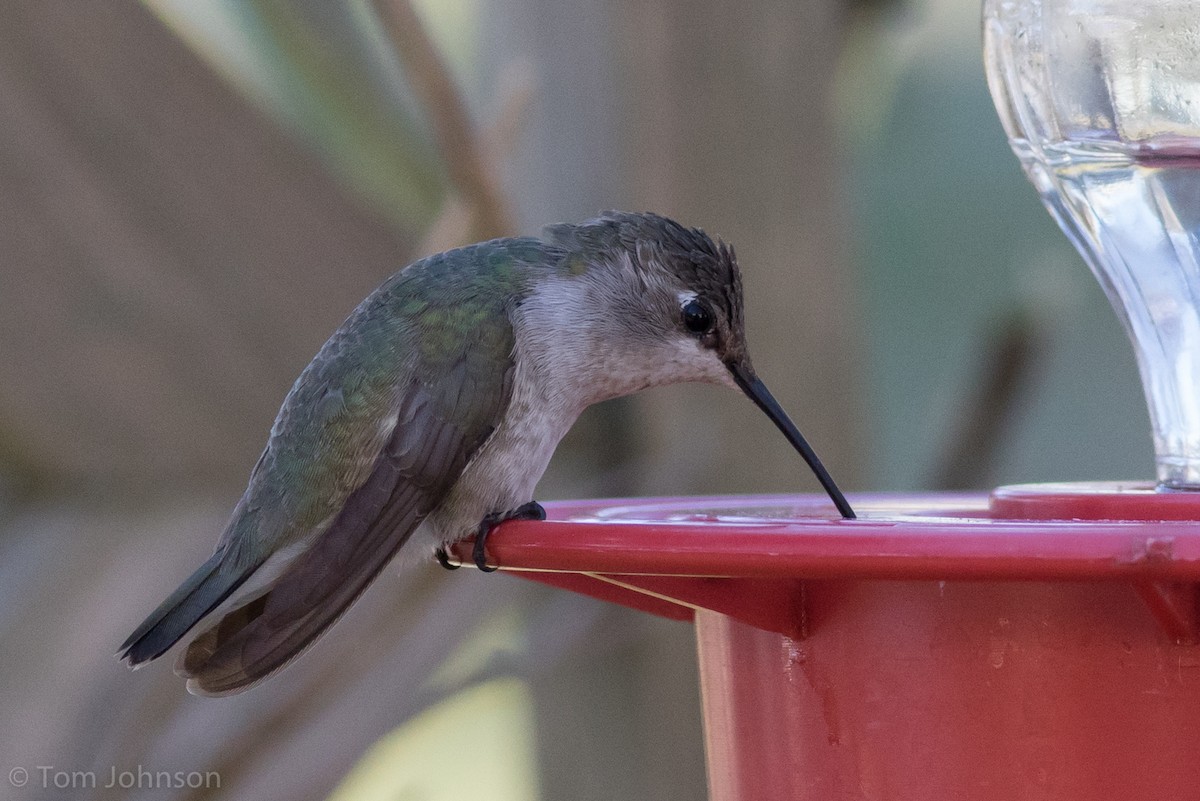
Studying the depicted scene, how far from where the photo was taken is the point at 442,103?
239 centimetres

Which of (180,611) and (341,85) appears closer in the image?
(180,611)

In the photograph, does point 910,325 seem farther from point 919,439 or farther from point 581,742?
point 581,742

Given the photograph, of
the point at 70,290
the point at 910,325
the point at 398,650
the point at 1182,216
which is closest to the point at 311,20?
the point at 70,290

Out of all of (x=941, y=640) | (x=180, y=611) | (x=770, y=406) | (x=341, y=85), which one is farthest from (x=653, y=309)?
(x=941, y=640)

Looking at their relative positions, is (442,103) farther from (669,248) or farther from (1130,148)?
(1130,148)

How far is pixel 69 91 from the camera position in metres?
2.18

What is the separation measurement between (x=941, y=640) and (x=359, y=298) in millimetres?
1543

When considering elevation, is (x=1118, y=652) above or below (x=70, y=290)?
below

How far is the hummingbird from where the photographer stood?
67.2 inches

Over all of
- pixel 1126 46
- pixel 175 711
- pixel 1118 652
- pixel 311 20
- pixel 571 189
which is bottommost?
pixel 1118 652

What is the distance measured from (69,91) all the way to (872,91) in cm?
222

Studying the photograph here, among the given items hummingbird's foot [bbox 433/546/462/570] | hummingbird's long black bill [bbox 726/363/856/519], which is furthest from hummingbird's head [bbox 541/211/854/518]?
hummingbird's foot [bbox 433/546/462/570]

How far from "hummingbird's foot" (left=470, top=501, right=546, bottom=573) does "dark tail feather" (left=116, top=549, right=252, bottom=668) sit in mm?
364

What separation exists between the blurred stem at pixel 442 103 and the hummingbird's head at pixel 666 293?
17 cm
